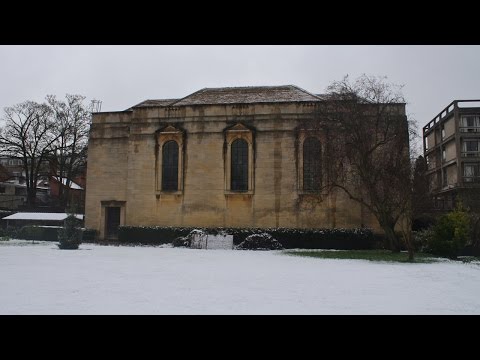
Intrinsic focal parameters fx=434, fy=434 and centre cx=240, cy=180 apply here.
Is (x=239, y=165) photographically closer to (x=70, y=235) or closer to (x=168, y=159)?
(x=168, y=159)

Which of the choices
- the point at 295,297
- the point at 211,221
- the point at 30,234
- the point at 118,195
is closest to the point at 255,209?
the point at 211,221

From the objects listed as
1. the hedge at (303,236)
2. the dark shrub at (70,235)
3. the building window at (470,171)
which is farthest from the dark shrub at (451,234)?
the building window at (470,171)

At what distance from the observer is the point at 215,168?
3403 centimetres

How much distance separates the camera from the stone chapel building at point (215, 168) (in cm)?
3275

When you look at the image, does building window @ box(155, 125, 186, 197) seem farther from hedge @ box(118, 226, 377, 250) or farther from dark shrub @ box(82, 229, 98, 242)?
dark shrub @ box(82, 229, 98, 242)

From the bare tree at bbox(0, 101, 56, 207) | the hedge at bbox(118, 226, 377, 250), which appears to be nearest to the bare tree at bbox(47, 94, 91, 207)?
the bare tree at bbox(0, 101, 56, 207)

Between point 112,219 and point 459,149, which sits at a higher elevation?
point 459,149

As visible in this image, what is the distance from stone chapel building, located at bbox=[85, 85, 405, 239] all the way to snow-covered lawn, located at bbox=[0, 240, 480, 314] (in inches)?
561

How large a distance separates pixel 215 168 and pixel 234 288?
2255 centimetres

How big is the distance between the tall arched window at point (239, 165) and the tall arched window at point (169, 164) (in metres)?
4.69

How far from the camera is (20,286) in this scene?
11.7 meters

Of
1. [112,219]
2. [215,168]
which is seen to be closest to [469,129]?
[215,168]

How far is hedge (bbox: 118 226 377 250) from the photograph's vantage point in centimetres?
2974
